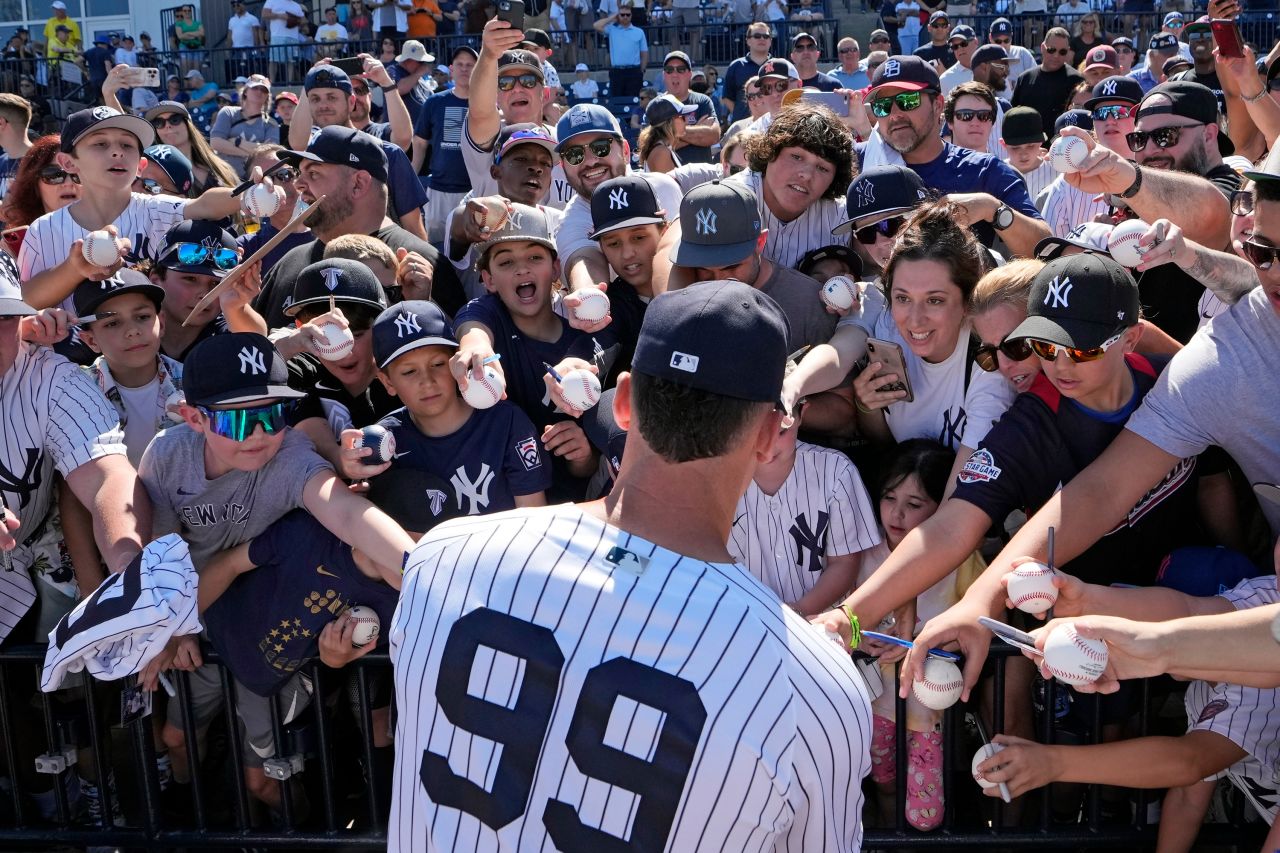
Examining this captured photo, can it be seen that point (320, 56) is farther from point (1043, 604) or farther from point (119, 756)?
point (1043, 604)

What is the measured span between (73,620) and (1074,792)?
3.15 m

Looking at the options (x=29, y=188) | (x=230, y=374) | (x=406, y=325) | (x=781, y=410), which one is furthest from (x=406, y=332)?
(x=29, y=188)

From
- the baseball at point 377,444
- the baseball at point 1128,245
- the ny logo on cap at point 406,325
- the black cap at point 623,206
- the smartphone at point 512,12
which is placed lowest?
the baseball at point 377,444

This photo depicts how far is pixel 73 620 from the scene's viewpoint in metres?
3.46

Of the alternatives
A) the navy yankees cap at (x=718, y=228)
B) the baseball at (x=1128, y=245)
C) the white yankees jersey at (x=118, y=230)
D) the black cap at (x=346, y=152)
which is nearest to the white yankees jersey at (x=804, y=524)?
the navy yankees cap at (x=718, y=228)

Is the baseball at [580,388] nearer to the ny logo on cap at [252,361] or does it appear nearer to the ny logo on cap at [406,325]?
the ny logo on cap at [406,325]

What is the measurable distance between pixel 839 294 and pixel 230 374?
217 cm

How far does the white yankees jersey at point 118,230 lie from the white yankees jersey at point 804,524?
3201 millimetres

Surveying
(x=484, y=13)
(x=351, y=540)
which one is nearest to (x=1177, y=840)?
(x=351, y=540)

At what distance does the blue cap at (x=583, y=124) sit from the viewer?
18.7 ft

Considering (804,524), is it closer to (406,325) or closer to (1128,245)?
(1128,245)

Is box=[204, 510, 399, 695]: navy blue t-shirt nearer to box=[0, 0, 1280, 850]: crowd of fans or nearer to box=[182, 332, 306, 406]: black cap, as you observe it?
box=[0, 0, 1280, 850]: crowd of fans

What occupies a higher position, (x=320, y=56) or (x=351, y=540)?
(x=320, y=56)

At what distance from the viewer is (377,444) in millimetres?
3816
